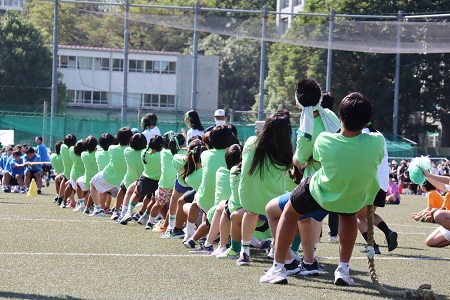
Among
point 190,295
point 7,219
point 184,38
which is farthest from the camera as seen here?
point 184,38

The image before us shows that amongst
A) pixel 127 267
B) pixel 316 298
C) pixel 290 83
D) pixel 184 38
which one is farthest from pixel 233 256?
pixel 184 38

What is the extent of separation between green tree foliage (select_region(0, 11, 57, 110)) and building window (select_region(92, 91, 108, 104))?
29.7ft

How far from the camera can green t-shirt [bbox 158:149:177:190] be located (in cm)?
1374

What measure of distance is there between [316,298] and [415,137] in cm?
4940

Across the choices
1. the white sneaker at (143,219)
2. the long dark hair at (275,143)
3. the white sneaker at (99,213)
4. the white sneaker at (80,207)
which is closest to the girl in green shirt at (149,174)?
the white sneaker at (143,219)

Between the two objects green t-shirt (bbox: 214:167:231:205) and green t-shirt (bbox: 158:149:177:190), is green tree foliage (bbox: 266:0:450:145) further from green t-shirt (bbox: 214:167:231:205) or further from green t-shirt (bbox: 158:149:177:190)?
green t-shirt (bbox: 214:167:231:205)

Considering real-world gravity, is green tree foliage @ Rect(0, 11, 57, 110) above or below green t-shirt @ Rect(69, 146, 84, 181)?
above

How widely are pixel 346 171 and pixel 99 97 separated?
235ft

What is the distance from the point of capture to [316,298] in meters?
7.43

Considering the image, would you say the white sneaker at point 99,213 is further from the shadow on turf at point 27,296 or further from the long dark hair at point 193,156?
the shadow on turf at point 27,296

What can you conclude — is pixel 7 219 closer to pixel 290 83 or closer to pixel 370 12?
pixel 370 12

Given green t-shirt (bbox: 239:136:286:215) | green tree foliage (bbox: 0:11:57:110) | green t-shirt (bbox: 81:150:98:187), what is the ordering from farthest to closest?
1. green tree foliage (bbox: 0:11:57:110)
2. green t-shirt (bbox: 81:150:98:187)
3. green t-shirt (bbox: 239:136:286:215)

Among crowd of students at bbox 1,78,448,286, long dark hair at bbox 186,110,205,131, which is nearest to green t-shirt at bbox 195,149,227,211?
crowd of students at bbox 1,78,448,286

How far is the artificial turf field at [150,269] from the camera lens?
7492 mm
